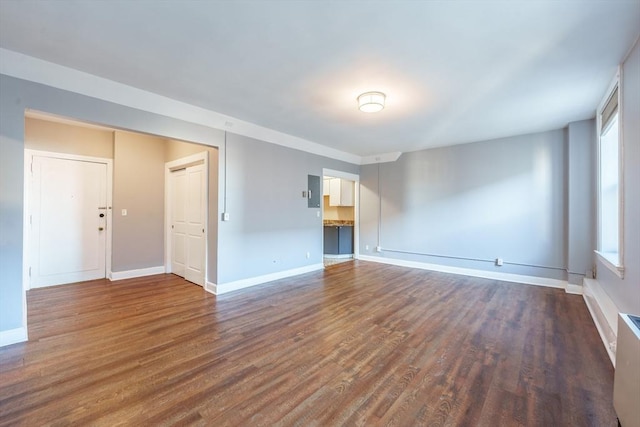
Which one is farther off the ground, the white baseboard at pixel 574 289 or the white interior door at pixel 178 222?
the white interior door at pixel 178 222

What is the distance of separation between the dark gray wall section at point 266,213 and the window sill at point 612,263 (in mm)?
4314

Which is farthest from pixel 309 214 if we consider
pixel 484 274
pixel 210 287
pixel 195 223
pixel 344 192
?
pixel 484 274

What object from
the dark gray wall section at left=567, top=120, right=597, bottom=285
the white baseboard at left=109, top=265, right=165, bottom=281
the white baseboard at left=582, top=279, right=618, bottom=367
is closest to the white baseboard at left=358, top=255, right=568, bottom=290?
the dark gray wall section at left=567, top=120, right=597, bottom=285

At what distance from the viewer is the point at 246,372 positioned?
2.14m

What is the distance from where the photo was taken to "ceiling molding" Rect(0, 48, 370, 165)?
2.53 meters

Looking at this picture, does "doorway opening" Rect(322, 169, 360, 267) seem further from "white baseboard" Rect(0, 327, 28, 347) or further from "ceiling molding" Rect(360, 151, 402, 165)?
"white baseboard" Rect(0, 327, 28, 347)

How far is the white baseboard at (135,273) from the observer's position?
4.82 meters

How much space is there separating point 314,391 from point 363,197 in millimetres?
5436

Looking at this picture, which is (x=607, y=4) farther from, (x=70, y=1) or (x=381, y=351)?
(x=70, y=1)

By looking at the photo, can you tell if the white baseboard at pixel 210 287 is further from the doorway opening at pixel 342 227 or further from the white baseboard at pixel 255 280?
the doorway opening at pixel 342 227

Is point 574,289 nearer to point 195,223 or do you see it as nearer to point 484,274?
point 484,274

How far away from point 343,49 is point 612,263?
3.52 m

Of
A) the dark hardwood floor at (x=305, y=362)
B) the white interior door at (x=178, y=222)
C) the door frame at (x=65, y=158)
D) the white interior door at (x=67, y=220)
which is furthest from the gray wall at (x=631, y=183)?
the white interior door at (x=67, y=220)

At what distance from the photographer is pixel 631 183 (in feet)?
7.96
